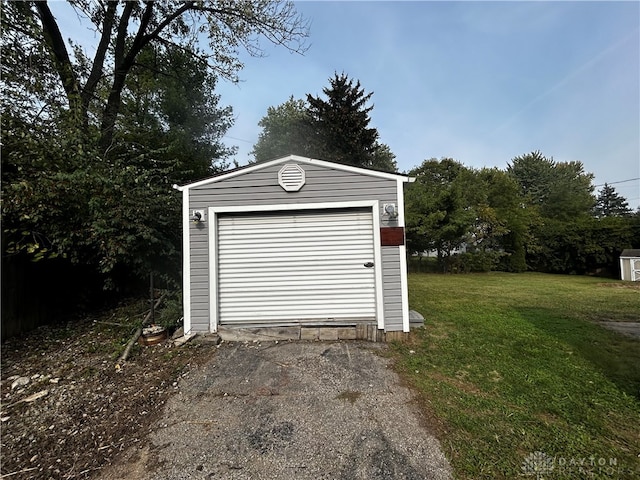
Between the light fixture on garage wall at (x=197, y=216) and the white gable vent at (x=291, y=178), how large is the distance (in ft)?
4.29

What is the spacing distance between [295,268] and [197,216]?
1.69 meters

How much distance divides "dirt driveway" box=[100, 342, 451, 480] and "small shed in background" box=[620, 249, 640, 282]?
13838 millimetres

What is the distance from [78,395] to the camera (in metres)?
3.01

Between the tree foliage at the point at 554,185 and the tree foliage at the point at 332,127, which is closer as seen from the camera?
the tree foliage at the point at 332,127

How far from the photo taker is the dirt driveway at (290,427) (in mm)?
1911

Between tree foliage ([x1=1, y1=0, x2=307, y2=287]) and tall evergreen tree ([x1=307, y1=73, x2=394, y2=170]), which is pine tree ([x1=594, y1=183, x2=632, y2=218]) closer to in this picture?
tall evergreen tree ([x1=307, y1=73, x2=394, y2=170])

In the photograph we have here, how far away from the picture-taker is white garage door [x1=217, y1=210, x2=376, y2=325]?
436cm

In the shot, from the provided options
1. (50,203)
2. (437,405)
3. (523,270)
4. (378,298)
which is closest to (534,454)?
(437,405)

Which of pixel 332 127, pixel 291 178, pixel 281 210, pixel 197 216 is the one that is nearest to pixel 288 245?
pixel 281 210

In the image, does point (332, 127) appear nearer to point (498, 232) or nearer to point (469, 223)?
point (469, 223)

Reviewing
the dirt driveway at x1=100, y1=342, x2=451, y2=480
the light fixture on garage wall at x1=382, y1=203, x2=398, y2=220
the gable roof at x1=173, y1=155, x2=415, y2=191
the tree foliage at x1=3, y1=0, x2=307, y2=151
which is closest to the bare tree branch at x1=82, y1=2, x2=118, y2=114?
the tree foliage at x1=3, y1=0, x2=307, y2=151

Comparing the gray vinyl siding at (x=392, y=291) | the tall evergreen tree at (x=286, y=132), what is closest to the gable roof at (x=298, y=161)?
the gray vinyl siding at (x=392, y=291)

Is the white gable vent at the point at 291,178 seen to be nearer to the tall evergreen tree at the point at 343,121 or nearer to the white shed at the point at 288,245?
the white shed at the point at 288,245

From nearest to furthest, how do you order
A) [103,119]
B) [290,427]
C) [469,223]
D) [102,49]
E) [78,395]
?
[290,427] → [78,395] → [103,119] → [102,49] → [469,223]
